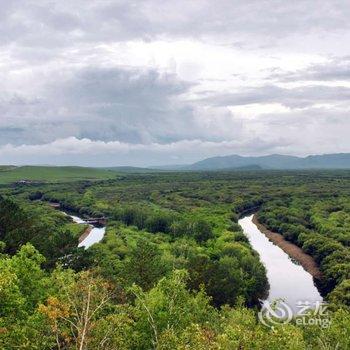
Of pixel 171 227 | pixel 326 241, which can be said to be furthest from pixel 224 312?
pixel 171 227

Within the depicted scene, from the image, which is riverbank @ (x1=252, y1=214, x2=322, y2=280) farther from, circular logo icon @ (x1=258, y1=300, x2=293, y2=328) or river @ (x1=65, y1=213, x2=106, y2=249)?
river @ (x1=65, y1=213, x2=106, y2=249)

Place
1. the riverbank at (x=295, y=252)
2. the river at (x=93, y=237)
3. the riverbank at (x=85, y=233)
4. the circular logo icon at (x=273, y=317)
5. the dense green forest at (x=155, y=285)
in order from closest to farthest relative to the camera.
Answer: the dense green forest at (x=155, y=285), the circular logo icon at (x=273, y=317), the riverbank at (x=295, y=252), the river at (x=93, y=237), the riverbank at (x=85, y=233)

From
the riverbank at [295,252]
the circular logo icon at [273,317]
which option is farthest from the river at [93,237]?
the circular logo icon at [273,317]

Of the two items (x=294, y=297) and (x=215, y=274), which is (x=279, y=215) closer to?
(x=294, y=297)

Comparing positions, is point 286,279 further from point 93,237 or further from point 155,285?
point 93,237

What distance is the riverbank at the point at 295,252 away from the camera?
116 metres

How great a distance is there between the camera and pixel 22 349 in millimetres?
34562

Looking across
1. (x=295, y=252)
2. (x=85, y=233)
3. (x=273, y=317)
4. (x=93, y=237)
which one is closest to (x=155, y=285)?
(x=273, y=317)

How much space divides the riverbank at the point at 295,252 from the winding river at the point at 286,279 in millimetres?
1107

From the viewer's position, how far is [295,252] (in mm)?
135750

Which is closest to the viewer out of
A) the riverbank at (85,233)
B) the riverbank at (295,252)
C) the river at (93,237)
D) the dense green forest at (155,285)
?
the dense green forest at (155,285)

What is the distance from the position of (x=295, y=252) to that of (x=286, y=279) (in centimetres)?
2376

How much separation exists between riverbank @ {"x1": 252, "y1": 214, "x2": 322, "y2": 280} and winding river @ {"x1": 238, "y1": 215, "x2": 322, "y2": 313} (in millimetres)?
1107

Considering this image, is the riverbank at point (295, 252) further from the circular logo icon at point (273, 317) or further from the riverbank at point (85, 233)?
the riverbank at point (85, 233)
